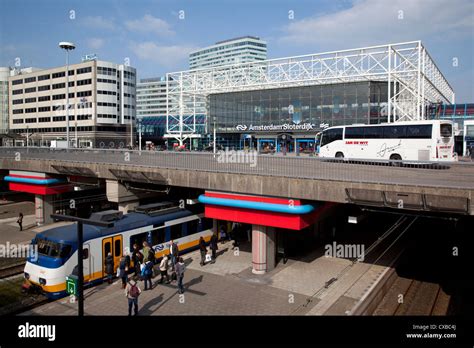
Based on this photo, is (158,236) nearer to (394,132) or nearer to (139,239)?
(139,239)

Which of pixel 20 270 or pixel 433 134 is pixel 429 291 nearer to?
pixel 433 134

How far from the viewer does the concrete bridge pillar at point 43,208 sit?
99.9ft

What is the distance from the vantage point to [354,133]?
1210 inches

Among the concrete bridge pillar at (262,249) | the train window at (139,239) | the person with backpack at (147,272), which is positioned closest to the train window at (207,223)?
the train window at (139,239)

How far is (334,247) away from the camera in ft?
75.4

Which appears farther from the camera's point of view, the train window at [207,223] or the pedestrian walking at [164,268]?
the train window at [207,223]

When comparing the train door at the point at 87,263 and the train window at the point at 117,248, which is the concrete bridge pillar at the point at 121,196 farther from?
the train door at the point at 87,263

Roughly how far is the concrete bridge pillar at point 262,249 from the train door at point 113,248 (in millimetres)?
6157

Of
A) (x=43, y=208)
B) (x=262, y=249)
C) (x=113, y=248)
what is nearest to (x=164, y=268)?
(x=113, y=248)

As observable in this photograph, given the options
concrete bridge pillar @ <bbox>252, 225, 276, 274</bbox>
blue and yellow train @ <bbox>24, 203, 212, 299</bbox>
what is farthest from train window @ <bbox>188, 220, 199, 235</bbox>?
concrete bridge pillar @ <bbox>252, 225, 276, 274</bbox>

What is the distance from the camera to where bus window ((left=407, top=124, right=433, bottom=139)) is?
26.2m

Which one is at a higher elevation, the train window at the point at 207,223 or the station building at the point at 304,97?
the station building at the point at 304,97
